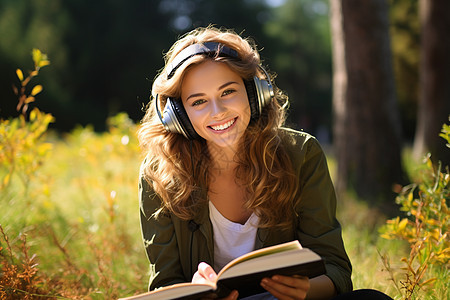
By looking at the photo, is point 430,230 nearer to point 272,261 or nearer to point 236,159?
point 236,159

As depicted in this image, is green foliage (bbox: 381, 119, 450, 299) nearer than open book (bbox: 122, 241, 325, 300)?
No

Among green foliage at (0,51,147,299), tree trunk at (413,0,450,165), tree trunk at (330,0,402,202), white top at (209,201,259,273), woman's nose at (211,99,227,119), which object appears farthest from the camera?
tree trunk at (413,0,450,165)

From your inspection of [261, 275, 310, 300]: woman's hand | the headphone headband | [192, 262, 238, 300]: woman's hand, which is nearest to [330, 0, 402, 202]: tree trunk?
the headphone headband

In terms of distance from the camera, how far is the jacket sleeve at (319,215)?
7.22ft

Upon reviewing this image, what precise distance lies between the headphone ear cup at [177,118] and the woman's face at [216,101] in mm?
27

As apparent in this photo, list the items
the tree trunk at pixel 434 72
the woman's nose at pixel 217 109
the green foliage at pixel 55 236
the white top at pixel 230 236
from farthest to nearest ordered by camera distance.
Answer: the tree trunk at pixel 434 72 → the green foliage at pixel 55 236 → the white top at pixel 230 236 → the woman's nose at pixel 217 109

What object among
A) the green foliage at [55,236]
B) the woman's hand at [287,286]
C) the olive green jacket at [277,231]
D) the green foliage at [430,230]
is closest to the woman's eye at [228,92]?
the olive green jacket at [277,231]

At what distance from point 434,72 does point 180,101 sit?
6071mm

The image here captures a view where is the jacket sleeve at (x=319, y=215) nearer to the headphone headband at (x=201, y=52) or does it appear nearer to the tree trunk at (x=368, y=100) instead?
the headphone headband at (x=201, y=52)

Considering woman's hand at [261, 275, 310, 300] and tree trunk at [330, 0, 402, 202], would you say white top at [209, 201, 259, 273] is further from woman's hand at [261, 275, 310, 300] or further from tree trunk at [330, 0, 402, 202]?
tree trunk at [330, 0, 402, 202]

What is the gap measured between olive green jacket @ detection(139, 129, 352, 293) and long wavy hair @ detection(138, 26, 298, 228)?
0.17ft

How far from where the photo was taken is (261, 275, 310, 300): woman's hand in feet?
5.96

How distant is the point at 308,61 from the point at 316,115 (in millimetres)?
4115

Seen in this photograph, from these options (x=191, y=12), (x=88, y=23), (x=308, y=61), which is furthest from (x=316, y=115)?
(x=88, y=23)
